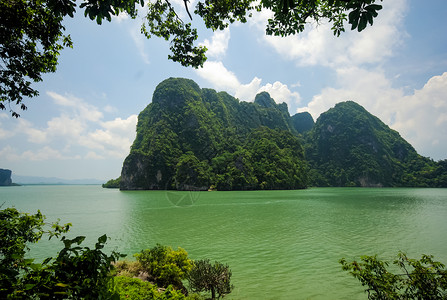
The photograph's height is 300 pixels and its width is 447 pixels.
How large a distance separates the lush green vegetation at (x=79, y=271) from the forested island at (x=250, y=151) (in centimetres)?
8141

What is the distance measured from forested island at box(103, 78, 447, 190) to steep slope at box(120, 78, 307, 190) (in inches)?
18.2

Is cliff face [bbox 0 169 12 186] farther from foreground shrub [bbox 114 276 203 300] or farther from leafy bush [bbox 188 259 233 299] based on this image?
foreground shrub [bbox 114 276 203 300]

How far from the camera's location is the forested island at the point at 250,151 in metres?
96.2

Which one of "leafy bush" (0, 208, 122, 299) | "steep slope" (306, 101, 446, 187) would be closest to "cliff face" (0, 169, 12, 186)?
"steep slope" (306, 101, 446, 187)

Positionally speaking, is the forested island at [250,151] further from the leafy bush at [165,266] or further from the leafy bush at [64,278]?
the leafy bush at [64,278]

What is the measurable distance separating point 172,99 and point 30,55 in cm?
13454

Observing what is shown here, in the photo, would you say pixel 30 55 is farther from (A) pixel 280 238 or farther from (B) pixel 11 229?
(A) pixel 280 238

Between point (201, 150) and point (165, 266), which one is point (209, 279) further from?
point (201, 150)

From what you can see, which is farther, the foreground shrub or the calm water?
the calm water

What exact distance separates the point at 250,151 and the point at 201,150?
2863 cm

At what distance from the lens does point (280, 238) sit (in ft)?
48.9

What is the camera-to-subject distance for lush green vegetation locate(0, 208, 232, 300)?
5.47ft

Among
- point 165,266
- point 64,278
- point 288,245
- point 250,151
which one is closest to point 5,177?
point 250,151

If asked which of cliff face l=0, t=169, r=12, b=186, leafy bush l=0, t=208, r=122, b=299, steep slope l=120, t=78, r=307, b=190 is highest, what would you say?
steep slope l=120, t=78, r=307, b=190
